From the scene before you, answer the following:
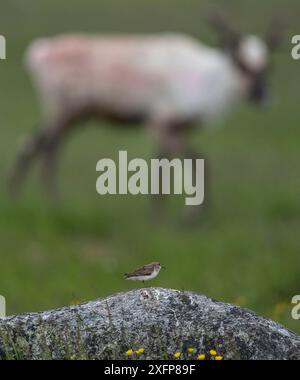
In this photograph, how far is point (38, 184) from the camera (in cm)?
1625

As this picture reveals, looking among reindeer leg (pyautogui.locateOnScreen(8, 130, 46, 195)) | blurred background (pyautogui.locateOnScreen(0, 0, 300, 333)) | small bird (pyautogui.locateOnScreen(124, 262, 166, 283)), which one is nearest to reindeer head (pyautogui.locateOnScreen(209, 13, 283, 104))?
blurred background (pyautogui.locateOnScreen(0, 0, 300, 333))

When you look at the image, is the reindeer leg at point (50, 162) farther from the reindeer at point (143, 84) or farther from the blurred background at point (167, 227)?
the blurred background at point (167, 227)

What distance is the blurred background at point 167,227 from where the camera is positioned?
9.30m

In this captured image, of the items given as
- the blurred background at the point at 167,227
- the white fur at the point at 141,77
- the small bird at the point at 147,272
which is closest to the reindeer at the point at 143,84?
the white fur at the point at 141,77

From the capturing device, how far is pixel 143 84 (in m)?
14.1

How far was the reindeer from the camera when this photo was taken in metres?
14.0

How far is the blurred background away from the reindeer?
772 millimetres

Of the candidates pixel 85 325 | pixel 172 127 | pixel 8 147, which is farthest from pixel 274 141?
pixel 85 325

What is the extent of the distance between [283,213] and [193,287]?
13.4 ft

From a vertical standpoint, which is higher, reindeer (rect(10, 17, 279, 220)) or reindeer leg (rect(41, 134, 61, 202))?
reindeer (rect(10, 17, 279, 220))

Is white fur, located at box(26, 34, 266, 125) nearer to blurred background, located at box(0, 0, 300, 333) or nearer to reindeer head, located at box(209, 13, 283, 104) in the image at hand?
reindeer head, located at box(209, 13, 283, 104)

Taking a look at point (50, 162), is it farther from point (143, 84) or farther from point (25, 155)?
point (143, 84)
